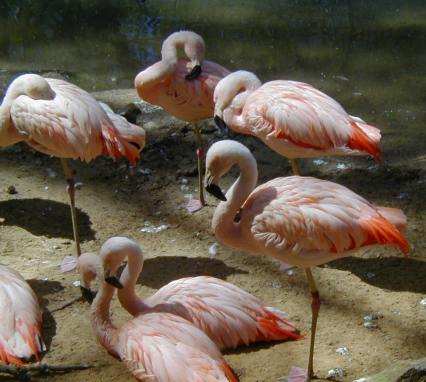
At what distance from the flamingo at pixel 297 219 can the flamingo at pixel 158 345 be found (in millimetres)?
505

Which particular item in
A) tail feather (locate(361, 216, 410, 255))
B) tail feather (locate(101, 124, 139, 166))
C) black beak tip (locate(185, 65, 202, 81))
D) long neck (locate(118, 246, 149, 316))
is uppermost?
black beak tip (locate(185, 65, 202, 81))

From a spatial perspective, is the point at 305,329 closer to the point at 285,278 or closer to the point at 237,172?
the point at 285,278

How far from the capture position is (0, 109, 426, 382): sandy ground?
398 cm

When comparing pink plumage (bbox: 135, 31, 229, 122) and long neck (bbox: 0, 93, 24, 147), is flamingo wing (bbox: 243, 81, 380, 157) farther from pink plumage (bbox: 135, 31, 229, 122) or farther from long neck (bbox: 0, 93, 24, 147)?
long neck (bbox: 0, 93, 24, 147)

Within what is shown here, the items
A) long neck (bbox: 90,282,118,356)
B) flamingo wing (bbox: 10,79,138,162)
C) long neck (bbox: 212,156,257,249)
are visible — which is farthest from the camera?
flamingo wing (bbox: 10,79,138,162)

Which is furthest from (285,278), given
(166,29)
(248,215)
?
(166,29)

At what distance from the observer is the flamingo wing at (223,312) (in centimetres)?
396

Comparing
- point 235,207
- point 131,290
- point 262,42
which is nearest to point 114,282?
point 131,290

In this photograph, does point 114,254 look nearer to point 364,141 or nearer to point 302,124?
point 302,124

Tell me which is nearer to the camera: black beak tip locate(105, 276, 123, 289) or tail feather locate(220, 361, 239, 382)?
tail feather locate(220, 361, 239, 382)

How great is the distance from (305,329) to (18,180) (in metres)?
2.67

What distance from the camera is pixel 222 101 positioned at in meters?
5.19

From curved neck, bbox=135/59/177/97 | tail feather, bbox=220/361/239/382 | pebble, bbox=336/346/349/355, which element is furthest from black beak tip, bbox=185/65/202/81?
tail feather, bbox=220/361/239/382

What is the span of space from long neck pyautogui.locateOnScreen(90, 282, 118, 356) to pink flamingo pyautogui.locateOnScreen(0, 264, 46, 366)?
0.95ft
